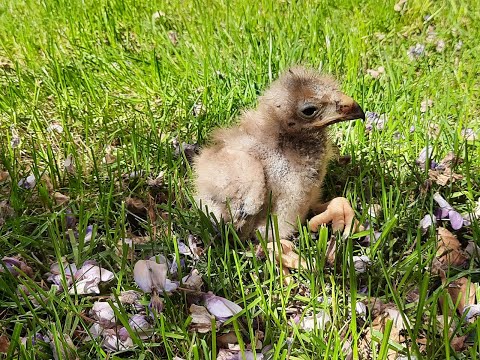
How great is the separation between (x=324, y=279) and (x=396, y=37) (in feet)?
8.04

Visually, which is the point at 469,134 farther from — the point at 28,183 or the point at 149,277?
the point at 28,183

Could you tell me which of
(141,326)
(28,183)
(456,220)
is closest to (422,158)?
(456,220)

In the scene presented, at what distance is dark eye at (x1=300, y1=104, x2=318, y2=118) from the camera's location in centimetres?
226

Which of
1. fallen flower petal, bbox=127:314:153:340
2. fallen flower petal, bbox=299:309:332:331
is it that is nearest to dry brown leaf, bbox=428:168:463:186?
fallen flower petal, bbox=299:309:332:331

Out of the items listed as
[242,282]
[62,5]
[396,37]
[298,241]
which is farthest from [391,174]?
[62,5]

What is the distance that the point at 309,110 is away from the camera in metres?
2.27

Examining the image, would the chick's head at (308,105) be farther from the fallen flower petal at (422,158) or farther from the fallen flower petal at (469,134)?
the fallen flower petal at (469,134)

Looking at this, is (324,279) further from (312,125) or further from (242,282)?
(312,125)

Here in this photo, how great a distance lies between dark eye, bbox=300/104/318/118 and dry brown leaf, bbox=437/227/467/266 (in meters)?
0.68

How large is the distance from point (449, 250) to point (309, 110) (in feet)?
2.42

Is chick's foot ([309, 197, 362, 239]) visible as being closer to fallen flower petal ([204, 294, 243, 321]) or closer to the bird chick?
the bird chick

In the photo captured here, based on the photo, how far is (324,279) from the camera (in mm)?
2125

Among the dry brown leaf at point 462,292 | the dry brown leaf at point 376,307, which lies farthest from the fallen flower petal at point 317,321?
the dry brown leaf at point 462,292

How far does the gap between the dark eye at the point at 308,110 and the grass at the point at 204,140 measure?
0.43 m
